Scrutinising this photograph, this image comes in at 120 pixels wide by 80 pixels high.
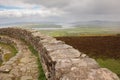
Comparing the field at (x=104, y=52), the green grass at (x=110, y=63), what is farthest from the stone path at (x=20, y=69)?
the field at (x=104, y=52)

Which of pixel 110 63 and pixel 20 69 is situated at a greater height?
pixel 20 69

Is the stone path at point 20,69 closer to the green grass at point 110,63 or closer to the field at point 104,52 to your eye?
the green grass at point 110,63

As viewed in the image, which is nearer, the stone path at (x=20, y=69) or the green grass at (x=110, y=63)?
the stone path at (x=20, y=69)

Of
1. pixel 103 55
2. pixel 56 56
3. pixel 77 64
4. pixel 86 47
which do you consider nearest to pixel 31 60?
pixel 56 56

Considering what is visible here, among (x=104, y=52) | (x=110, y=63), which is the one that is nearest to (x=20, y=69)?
(x=110, y=63)

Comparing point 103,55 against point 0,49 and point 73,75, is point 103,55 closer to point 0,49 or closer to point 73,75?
point 0,49

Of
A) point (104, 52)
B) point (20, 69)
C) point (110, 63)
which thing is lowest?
point (110, 63)

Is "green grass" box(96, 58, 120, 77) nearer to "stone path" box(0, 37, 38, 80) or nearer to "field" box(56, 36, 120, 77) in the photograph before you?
"field" box(56, 36, 120, 77)

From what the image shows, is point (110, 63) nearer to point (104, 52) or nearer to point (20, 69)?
point (104, 52)

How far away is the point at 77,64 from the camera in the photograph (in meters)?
5.83

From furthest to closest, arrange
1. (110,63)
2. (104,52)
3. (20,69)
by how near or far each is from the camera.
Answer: (104,52)
(110,63)
(20,69)

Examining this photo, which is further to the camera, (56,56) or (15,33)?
(15,33)

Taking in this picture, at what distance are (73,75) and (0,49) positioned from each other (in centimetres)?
1486

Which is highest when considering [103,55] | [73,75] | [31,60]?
[73,75]
